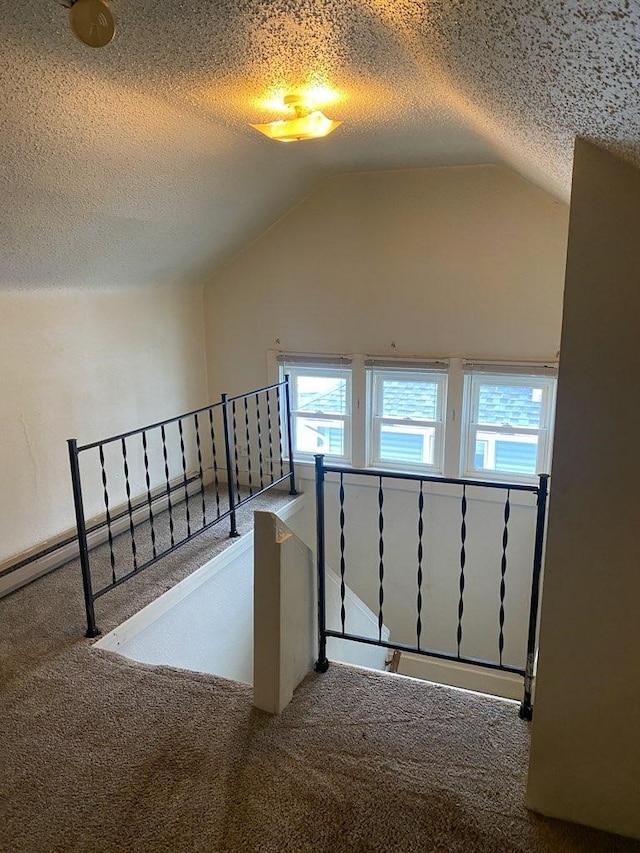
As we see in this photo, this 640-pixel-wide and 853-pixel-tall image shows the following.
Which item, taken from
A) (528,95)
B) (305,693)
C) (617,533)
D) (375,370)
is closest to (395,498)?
(375,370)

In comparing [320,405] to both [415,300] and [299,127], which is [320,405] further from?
[299,127]

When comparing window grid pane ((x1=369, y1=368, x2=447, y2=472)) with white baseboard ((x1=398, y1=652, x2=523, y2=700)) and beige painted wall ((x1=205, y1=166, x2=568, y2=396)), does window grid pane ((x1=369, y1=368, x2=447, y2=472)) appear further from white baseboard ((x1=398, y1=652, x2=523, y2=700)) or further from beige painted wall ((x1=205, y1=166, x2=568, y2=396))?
white baseboard ((x1=398, y1=652, x2=523, y2=700))

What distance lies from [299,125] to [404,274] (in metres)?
1.84

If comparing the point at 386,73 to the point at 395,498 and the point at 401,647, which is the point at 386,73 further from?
the point at 395,498

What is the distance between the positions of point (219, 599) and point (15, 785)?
166 centimetres

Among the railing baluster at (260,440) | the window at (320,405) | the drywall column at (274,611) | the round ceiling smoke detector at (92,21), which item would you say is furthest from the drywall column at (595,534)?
the railing baluster at (260,440)

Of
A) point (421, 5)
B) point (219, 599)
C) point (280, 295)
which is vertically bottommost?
point (219, 599)

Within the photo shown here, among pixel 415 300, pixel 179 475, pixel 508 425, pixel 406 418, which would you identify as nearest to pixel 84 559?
pixel 179 475

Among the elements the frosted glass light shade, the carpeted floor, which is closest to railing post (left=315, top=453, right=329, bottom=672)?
the carpeted floor

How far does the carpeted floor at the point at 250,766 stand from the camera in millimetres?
1731

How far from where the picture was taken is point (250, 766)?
198cm

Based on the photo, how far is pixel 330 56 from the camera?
1968mm

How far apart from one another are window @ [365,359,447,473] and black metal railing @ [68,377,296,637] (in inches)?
26.3

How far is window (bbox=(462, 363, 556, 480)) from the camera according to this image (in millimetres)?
3965
